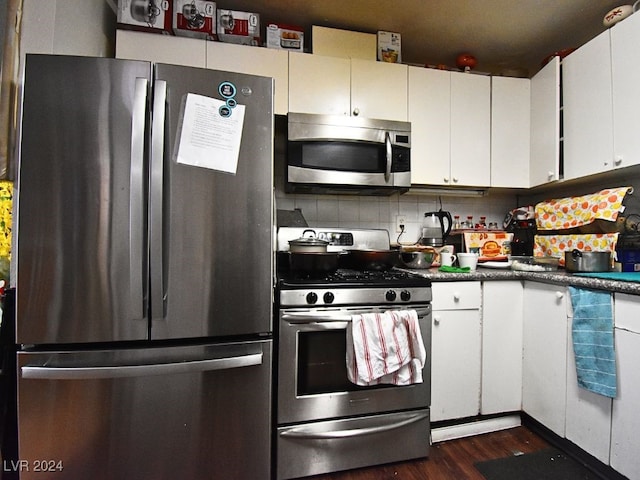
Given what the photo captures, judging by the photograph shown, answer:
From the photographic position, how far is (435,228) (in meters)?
2.31

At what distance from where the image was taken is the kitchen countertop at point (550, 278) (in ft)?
4.15

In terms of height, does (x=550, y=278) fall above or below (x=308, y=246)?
below

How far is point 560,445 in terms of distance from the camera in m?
1.56

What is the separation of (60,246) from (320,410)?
123 centimetres

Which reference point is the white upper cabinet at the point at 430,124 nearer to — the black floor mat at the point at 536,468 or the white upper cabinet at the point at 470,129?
the white upper cabinet at the point at 470,129

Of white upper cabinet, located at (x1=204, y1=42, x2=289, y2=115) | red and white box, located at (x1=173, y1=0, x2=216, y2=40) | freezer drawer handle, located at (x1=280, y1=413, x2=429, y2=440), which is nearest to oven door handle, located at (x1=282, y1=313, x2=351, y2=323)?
freezer drawer handle, located at (x1=280, y1=413, x2=429, y2=440)

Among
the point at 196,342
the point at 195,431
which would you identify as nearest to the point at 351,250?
the point at 196,342

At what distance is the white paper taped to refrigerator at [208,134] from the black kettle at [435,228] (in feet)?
5.05

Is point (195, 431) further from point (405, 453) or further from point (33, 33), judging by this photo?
point (33, 33)

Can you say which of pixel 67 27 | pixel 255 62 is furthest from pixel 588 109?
pixel 67 27

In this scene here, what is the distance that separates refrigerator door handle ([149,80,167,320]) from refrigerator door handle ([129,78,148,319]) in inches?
1.2

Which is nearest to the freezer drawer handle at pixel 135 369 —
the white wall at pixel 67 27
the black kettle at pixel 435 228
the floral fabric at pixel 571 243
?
the white wall at pixel 67 27

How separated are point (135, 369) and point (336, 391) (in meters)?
0.84

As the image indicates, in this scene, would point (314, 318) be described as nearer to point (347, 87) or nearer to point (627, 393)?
point (627, 393)
